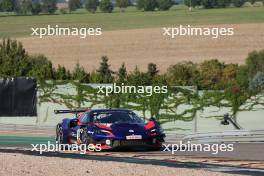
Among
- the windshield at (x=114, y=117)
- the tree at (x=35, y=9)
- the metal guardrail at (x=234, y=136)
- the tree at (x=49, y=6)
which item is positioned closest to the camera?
the windshield at (x=114, y=117)

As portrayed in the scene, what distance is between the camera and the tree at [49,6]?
243 feet

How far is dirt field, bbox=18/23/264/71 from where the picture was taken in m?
53.0

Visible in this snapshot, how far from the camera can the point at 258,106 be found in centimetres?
3080

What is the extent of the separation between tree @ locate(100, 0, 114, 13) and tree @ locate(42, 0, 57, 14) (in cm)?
424

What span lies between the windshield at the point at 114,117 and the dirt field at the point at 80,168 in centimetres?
471

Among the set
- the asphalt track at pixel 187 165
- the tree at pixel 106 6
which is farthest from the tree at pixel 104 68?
the asphalt track at pixel 187 165

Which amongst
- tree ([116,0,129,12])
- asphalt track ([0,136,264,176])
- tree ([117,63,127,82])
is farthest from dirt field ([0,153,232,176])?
tree ([116,0,129,12])

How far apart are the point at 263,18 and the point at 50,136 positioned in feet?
118

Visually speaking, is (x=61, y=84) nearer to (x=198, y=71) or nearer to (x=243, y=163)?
(x=198, y=71)

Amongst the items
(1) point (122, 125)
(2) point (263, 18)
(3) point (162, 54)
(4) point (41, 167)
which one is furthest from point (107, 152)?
(2) point (263, 18)

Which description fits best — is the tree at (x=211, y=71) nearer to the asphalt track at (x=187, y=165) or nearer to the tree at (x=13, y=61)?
the tree at (x=13, y=61)

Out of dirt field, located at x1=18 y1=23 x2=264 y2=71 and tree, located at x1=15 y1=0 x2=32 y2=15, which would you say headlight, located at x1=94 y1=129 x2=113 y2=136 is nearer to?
dirt field, located at x1=18 y1=23 x2=264 y2=71

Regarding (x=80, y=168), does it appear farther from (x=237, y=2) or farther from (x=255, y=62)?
(x=237, y=2)

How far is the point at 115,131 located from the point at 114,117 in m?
0.77
